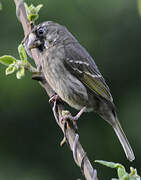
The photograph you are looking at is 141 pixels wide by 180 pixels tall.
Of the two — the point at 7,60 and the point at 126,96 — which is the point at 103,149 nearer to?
the point at 126,96

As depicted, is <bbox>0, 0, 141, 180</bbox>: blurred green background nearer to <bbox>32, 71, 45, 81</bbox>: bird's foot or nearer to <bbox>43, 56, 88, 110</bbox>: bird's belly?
<bbox>43, 56, 88, 110</bbox>: bird's belly

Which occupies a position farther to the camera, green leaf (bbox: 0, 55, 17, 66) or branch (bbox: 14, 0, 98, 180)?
green leaf (bbox: 0, 55, 17, 66)

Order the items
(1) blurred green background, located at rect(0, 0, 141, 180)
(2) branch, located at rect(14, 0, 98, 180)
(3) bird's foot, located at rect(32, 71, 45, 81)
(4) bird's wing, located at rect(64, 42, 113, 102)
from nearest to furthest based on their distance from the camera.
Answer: (2) branch, located at rect(14, 0, 98, 180) → (3) bird's foot, located at rect(32, 71, 45, 81) → (4) bird's wing, located at rect(64, 42, 113, 102) → (1) blurred green background, located at rect(0, 0, 141, 180)

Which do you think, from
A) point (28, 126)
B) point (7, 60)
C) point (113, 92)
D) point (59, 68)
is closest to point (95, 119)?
point (113, 92)

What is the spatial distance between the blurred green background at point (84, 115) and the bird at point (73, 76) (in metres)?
3.44

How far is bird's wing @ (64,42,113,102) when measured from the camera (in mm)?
3512

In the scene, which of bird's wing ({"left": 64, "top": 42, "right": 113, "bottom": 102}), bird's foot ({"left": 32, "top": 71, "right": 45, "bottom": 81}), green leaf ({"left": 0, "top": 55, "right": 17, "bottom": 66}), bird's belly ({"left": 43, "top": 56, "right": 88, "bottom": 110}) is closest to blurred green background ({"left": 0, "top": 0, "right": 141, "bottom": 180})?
bird's wing ({"left": 64, "top": 42, "right": 113, "bottom": 102})

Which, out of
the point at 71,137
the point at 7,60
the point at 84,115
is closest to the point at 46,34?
the point at 7,60

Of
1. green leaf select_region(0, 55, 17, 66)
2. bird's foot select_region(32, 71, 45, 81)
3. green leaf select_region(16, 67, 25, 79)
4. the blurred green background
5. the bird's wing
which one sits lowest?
the blurred green background

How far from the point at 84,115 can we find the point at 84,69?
13.3 feet

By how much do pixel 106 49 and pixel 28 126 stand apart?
1686 millimetres

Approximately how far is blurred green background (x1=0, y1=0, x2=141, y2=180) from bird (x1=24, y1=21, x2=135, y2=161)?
3.44 metres

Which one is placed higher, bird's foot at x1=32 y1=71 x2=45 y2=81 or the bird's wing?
bird's foot at x1=32 y1=71 x2=45 y2=81

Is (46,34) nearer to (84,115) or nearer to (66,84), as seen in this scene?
(66,84)
